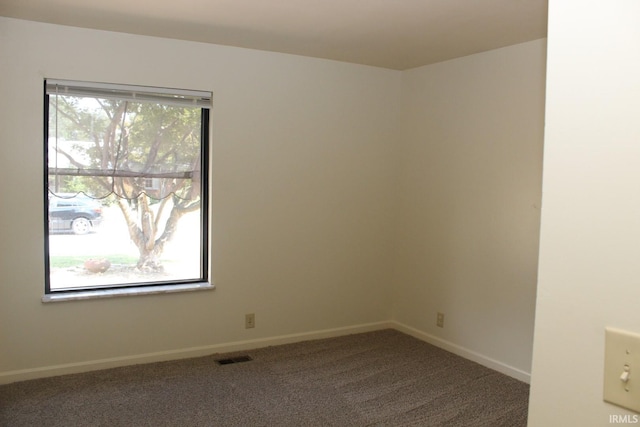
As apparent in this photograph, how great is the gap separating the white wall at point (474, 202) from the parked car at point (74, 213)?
2.46 metres

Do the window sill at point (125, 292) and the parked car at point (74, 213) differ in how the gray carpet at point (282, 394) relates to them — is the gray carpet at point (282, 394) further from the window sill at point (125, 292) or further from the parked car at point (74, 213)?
the parked car at point (74, 213)

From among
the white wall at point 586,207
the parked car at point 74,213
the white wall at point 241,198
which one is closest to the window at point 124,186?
the parked car at point 74,213

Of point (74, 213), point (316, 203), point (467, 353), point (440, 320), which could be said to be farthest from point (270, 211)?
point (467, 353)

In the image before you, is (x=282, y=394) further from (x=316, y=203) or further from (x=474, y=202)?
(x=474, y=202)

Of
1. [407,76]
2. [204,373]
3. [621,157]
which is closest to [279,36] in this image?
[407,76]

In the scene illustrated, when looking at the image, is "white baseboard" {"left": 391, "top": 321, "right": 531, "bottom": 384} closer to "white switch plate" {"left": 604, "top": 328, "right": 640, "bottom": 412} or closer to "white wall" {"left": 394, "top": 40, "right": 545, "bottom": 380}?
"white wall" {"left": 394, "top": 40, "right": 545, "bottom": 380}

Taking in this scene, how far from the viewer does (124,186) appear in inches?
144

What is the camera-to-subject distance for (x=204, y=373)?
3525 mm

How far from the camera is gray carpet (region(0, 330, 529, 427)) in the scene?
2.91m

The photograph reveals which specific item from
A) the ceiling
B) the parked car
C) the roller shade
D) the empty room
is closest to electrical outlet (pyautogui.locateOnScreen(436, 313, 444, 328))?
the empty room

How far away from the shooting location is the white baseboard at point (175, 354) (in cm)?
334

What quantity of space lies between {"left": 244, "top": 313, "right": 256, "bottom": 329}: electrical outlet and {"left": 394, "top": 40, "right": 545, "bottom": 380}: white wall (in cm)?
134

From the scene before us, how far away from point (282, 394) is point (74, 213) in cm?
183

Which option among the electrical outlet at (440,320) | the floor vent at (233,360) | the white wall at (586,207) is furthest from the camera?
the electrical outlet at (440,320)
